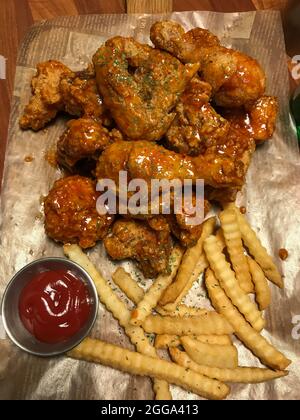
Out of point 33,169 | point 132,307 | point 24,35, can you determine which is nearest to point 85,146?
point 33,169

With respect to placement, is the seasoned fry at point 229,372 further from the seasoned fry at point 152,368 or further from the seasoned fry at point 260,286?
the seasoned fry at point 260,286

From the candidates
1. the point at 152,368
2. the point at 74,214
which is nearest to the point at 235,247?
the point at 152,368

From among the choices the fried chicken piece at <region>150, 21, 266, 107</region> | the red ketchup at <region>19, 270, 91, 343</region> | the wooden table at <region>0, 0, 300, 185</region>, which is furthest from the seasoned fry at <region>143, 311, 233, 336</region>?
the wooden table at <region>0, 0, 300, 185</region>

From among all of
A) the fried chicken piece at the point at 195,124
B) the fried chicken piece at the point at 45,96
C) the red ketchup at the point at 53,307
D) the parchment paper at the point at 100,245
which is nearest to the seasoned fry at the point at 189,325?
the parchment paper at the point at 100,245

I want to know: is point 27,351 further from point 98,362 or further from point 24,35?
point 24,35

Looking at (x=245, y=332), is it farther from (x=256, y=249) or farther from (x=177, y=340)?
(x=256, y=249)

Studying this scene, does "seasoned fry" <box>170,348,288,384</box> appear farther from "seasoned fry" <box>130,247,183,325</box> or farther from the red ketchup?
the red ketchup
